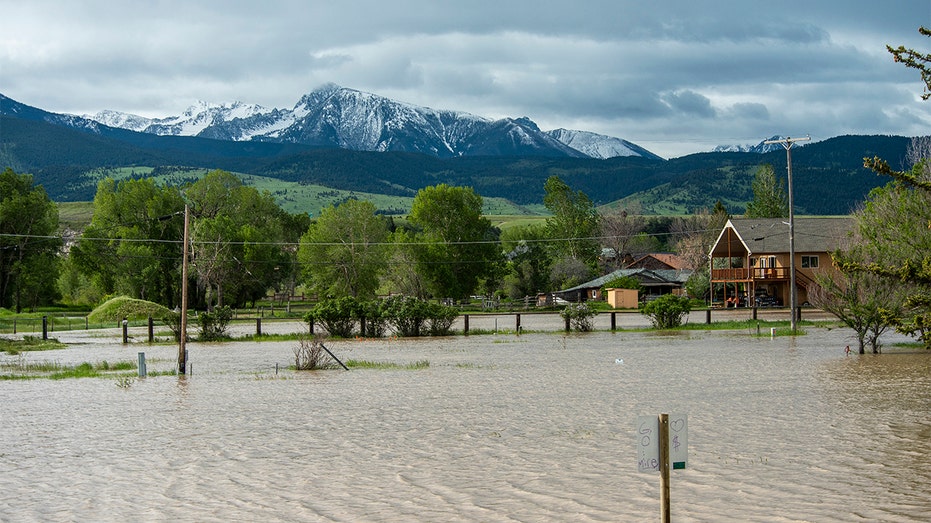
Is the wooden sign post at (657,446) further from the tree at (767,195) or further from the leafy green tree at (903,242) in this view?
the tree at (767,195)

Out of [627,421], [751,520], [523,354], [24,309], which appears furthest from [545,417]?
[24,309]

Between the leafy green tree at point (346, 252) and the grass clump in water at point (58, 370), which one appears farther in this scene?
the leafy green tree at point (346, 252)

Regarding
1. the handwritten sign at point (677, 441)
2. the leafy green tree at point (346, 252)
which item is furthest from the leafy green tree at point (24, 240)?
the handwritten sign at point (677, 441)

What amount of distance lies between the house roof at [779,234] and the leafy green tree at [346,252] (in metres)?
31.2

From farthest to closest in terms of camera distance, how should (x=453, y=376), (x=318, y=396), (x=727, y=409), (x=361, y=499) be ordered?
(x=453, y=376) → (x=318, y=396) → (x=727, y=409) → (x=361, y=499)

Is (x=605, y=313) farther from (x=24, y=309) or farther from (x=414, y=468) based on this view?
(x=414, y=468)

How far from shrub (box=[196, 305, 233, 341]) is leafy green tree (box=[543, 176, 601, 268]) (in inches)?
2418

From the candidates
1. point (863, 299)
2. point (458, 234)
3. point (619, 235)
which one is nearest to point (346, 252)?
point (458, 234)

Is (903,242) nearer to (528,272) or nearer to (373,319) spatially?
(373,319)

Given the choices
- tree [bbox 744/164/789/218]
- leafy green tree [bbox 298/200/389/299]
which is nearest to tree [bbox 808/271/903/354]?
leafy green tree [bbox 298/200/389/299]

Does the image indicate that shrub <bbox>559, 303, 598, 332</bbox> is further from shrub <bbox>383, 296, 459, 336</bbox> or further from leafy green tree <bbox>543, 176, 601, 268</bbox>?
leafy green tree <bbox>543, 176, 601, 268</bbox>

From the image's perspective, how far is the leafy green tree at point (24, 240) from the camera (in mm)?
80312

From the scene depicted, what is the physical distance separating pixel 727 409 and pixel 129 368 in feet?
64.5

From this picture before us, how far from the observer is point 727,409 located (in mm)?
18938
